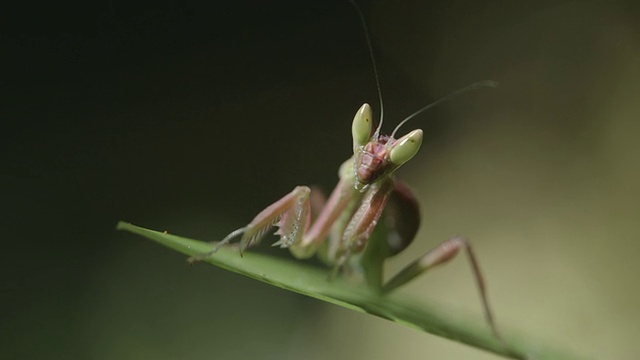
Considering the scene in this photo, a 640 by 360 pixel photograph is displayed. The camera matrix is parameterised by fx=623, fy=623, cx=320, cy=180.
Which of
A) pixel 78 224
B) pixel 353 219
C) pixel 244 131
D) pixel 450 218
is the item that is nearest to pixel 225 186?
pixel 244 131

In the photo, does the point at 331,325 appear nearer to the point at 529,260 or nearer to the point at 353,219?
the point at 529,260

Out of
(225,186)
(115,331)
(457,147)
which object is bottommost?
(115,331)

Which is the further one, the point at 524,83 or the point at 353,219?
the point at 524,83

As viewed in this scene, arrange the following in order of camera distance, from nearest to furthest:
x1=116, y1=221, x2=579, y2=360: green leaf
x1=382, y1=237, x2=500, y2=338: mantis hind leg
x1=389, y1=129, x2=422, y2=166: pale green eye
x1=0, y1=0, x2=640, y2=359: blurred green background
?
x1=116, y1=221, x2=579, y2=360: green leaf → x1=389, y1=129, x2=422, y2=166: pale green eye → x1=382, y1=237, x2=500, y2=338: mantis hind leg → x1=0, y1=0, x2=640, y2=359: blurred green background

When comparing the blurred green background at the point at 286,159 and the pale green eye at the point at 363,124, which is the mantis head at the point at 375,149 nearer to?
the pale green eye at the point at 363,124

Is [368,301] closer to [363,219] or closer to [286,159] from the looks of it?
[363,219]

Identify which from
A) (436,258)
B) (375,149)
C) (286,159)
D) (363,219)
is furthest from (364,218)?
(286,159)

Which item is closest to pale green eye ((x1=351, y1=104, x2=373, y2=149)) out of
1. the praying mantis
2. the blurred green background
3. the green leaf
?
the praying mantis

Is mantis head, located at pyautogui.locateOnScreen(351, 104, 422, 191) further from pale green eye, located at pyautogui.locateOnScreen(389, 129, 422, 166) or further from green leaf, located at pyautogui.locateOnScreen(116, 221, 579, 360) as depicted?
green leaf, located at pyautogui.locateOnScreen(116, 221, 579, 360)
